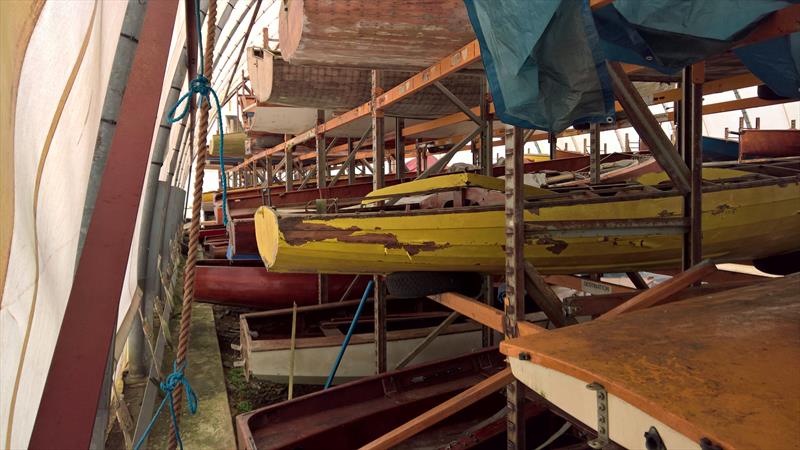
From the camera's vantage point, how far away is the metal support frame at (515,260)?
2588mm

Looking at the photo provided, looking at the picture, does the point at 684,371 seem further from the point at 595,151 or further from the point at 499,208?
the point at 595,151

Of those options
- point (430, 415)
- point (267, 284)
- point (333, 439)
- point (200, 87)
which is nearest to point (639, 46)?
point (200, 87)

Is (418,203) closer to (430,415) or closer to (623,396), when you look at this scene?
(430,415)

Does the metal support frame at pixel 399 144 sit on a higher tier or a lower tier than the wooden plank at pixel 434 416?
higher

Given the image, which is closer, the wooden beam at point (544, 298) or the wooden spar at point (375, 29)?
the wooden beam at point (544, 298)

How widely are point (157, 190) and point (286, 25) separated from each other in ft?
8.66

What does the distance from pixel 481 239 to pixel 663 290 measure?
119 centimetres

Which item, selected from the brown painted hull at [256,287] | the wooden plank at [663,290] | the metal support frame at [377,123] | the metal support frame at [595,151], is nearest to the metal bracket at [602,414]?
the wooden plank at [663,290]

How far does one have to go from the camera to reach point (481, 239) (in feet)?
11.2

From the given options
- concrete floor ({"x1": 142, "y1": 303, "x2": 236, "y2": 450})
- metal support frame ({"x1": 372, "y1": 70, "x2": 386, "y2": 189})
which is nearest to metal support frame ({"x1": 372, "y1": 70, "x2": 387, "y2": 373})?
metal support frame ({"x1": 372, "y1": 70, "x2": 386, "y2": 189})

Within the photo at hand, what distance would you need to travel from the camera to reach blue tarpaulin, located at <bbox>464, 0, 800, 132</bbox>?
185 centimetres

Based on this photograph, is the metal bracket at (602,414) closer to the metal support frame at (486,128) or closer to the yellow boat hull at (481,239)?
the yellow boat hull at (481,239)

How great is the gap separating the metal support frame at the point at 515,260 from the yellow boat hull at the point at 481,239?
52 cm

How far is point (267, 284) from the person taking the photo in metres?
6.81
